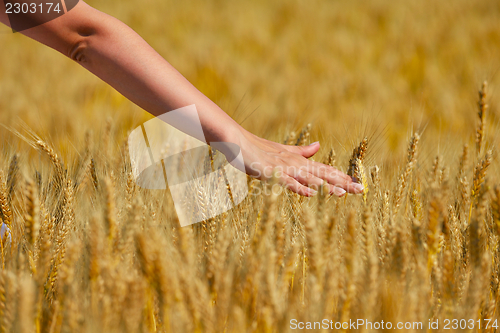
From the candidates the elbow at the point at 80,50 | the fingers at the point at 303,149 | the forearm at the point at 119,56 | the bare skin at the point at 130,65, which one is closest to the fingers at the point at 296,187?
the bare skin at the point at 130,65

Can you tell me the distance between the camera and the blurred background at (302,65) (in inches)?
85.9

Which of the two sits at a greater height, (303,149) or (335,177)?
(303,149)

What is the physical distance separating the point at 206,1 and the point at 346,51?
1966 millimetres

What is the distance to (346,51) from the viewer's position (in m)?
3.31

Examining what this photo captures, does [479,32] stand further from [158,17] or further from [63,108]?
[63,108]

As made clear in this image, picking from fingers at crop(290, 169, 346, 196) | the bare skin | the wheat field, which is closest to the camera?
the wheat field

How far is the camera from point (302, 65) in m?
3.18

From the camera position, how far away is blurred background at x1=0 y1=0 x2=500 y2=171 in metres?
2.18

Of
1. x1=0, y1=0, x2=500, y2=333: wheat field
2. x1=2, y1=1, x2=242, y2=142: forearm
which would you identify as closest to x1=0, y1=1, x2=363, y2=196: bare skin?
x1=2, y1=1, x2=242, y2=142: forearm

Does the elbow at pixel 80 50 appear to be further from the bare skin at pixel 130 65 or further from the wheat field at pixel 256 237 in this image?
the wheat field at pixel 256 237

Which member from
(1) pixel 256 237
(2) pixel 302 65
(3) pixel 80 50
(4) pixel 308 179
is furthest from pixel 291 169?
(2) pixel 302 65

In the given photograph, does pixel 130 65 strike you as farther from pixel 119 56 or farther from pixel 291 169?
pixel 291 169

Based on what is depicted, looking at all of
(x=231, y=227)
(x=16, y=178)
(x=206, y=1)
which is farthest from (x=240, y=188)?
(x=206, y=1)

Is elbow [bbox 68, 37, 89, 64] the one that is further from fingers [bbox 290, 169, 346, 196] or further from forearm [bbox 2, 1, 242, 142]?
fingers [bbox 290, 169, 346, 196]
